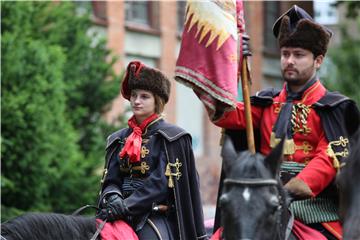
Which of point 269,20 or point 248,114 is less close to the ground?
point 269,20

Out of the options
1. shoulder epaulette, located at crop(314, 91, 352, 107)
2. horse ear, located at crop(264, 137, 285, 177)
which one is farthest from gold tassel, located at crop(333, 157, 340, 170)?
horse ear, located at crop(264, 137, 285, 177)

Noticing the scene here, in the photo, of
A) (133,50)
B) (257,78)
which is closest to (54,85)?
(133,50)

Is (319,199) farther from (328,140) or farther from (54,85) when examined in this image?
(54,85)

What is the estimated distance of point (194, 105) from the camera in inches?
988

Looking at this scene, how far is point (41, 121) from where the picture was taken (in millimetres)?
12133

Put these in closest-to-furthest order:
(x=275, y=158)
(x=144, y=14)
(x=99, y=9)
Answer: (x=275, y=158)
(x=99, y=9)
(x=144, y=14)

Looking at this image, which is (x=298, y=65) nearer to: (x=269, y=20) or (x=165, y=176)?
(x=165, y=176)

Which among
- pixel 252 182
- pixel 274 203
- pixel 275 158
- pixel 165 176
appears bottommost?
pixel 165 176

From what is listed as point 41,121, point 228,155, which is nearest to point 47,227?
point 228,155

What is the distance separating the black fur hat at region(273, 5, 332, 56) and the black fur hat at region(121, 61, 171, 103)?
1252 mm

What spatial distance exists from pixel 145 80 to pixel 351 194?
259 cm

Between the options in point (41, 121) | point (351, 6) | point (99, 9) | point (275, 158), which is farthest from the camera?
point (99, 9)

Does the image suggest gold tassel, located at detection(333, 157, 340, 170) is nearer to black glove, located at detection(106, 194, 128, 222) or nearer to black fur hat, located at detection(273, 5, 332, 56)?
black fur hat, located at detection(273, 5, 332, 56)

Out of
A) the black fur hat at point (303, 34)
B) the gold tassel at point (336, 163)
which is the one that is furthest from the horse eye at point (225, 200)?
the black fur hat at point (303, 34)
